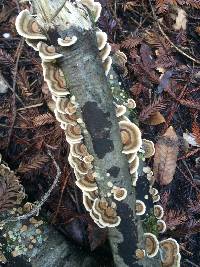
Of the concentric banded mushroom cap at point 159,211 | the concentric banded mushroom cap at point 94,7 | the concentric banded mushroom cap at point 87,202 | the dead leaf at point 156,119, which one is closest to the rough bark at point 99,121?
the concentric banded mushroom cap at point 87,202

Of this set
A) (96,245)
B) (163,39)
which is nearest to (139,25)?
(163,39)

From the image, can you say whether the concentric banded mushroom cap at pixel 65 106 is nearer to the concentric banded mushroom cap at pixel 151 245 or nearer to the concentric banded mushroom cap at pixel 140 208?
the concentric banded mushroom cap at pixel 140 208

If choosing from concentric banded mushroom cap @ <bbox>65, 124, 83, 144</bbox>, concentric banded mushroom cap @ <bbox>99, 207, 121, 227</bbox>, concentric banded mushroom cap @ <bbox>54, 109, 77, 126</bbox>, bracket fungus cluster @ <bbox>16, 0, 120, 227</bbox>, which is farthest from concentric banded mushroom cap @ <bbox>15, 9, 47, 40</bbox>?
concentric banded mushroom cap @ <bbox>99, 207, 121, 227</bbox>

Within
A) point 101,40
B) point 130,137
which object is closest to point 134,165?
point 130,137

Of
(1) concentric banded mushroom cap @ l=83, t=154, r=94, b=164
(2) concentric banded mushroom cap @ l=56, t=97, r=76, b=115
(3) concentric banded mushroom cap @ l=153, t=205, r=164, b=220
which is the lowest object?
(3) concentric banded mushroom cap @ l=153, t=205, r=164, b=220

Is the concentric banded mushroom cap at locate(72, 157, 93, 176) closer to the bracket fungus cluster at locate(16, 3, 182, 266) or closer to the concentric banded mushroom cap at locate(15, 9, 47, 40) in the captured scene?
the bracket fungus cluster at locate(16, 3, 182, 266)
